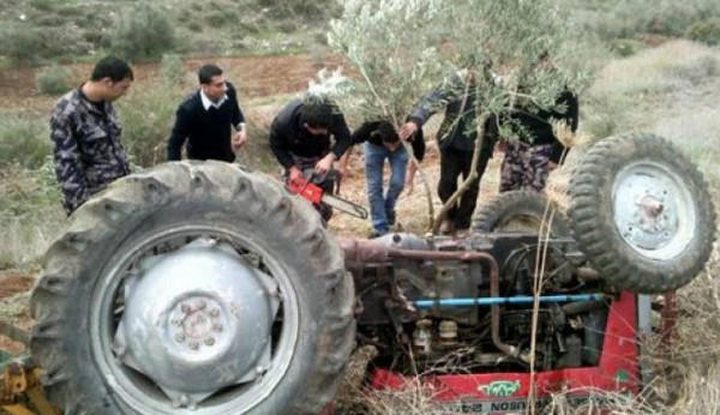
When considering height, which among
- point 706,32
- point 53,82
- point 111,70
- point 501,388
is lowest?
point 501,388

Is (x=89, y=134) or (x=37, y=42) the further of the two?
(x=37, y=42)

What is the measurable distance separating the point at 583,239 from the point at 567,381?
73 cm

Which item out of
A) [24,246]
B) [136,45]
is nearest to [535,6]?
[24,246]

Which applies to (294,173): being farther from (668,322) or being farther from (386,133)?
(668,322)

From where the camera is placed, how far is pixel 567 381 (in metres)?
5.18

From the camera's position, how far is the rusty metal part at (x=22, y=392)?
449 centimetres

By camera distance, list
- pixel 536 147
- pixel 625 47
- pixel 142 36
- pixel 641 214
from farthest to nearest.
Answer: pixel 142 36, pixel 625 47, pixel 536 147, pixel 641 214

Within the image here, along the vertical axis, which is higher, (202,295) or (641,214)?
(641,214)

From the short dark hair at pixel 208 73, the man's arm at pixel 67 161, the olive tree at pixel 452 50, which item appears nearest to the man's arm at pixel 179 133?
the short dark hair at pixel 208 73

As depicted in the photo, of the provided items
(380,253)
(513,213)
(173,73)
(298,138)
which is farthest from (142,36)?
(380,253)

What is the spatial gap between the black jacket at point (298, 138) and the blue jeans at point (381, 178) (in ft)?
3.94

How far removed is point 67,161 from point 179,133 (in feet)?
6.09

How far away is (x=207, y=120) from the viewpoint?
814 centimetres

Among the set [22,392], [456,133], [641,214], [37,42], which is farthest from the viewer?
[37,42]
